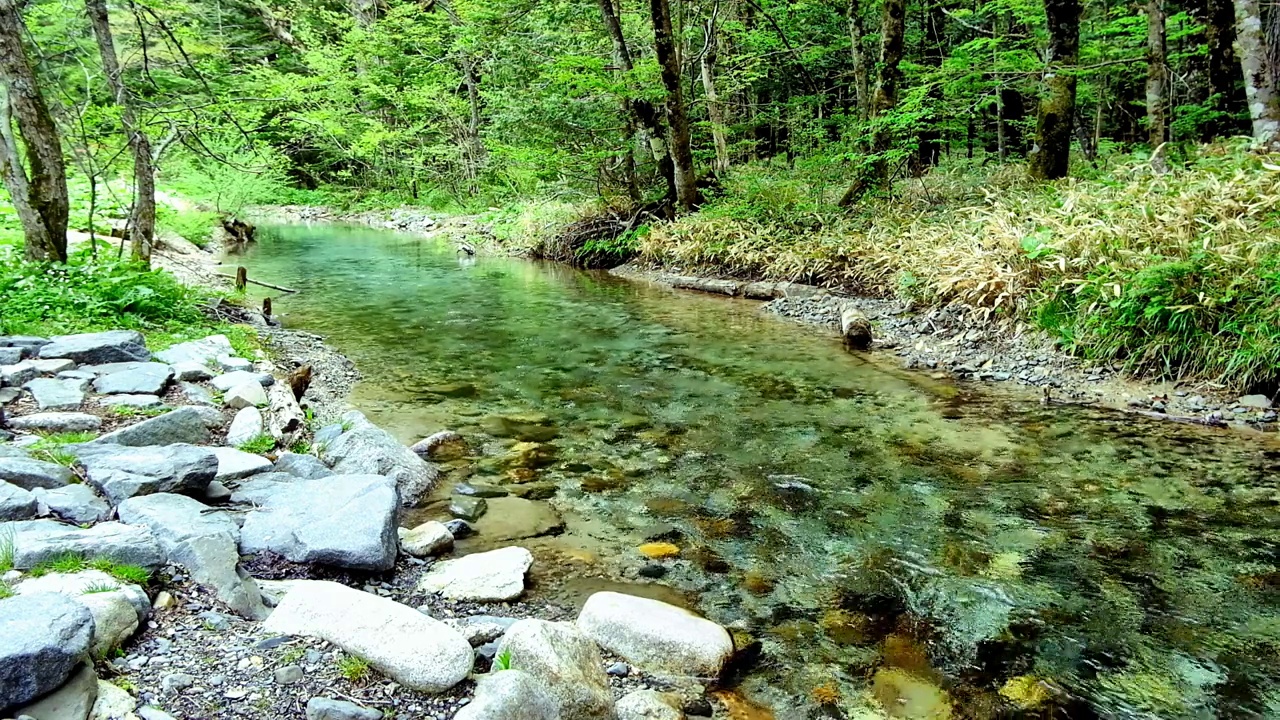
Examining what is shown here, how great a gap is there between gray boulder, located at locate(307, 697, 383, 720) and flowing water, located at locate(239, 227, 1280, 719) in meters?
1.49

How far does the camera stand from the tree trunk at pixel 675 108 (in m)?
13.4

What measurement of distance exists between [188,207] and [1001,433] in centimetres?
2143

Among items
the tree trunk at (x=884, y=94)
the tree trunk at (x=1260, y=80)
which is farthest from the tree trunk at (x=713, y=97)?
the tree trunk at (x=1260, y=80)

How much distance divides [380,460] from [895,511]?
3288mm

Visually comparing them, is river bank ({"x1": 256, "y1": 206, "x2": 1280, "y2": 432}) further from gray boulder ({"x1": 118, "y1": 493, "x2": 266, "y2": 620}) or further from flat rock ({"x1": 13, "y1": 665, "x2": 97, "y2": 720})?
flat rock ({"x1": 13, "y1": 665, "x2": 97, "y2": 720})

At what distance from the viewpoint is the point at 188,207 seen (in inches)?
796

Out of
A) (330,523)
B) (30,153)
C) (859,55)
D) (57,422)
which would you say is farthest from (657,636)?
(859,55)

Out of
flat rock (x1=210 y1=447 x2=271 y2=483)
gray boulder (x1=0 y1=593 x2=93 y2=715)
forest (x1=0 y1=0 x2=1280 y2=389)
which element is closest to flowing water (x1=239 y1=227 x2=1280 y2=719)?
flat rock (x1=210 y1=447 x2=271 y2=483)

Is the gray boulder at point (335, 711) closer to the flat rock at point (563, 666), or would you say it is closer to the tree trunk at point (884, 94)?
the flat rock at point (563, 666)

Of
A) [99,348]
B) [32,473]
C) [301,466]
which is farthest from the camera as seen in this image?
[99,348]

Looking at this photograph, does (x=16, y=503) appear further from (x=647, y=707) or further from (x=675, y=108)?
(x=675, y=108)

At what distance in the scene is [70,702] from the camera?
1.99 metres

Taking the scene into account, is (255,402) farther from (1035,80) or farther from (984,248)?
(1035,80)

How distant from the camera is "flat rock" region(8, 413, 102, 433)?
4.21 m
